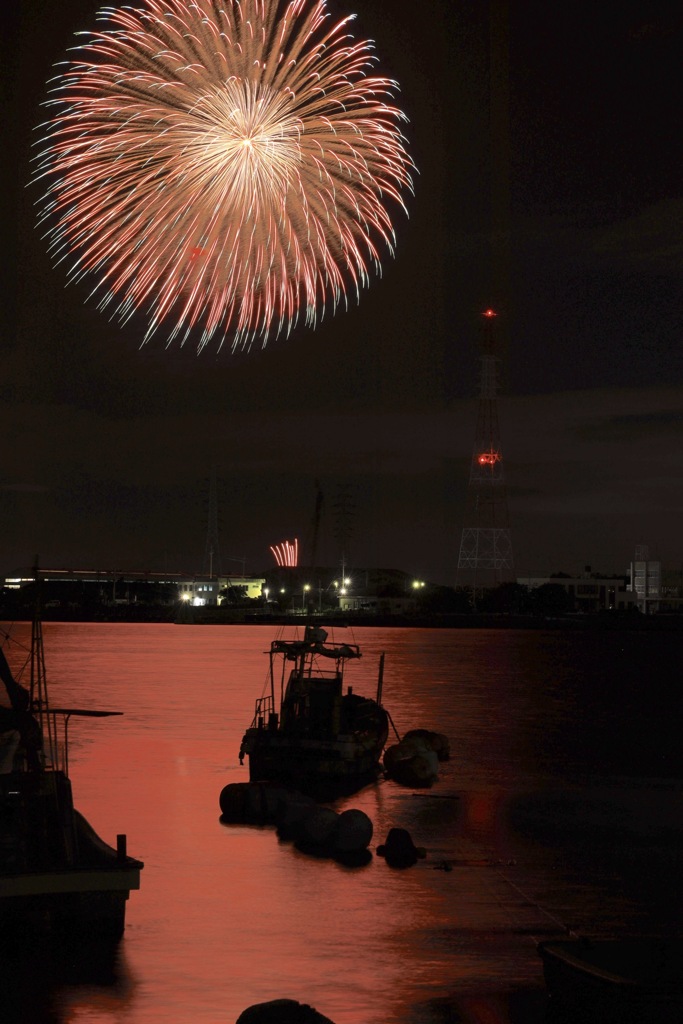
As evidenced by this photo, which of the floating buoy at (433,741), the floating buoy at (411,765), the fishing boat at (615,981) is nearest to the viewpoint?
the fishing boat at (615,981)

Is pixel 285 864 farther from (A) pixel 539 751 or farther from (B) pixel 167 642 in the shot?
(B) pixel 167 642

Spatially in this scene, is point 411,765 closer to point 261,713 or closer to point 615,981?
point 261,713

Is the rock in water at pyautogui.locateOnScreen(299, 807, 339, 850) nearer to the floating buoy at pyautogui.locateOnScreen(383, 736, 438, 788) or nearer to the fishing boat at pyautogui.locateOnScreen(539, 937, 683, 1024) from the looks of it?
the floating buoy at pyautogui.locateOnScreen(383, 736, 438, 788)

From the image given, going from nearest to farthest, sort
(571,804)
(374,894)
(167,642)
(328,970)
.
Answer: (328,970) → (374,894) → (571,804) → (167,642)

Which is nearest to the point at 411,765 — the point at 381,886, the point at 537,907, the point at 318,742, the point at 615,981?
the point at 318,742


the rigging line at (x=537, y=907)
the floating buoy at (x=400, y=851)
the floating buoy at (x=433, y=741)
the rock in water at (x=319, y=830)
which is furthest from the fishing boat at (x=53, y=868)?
the floating buoy at (x=433, y=741)

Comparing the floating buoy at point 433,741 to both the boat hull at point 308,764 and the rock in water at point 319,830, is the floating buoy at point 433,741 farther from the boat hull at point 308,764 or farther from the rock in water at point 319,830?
the rock in water at point 319,830

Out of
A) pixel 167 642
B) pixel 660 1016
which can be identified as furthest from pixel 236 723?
pixel 167 642
